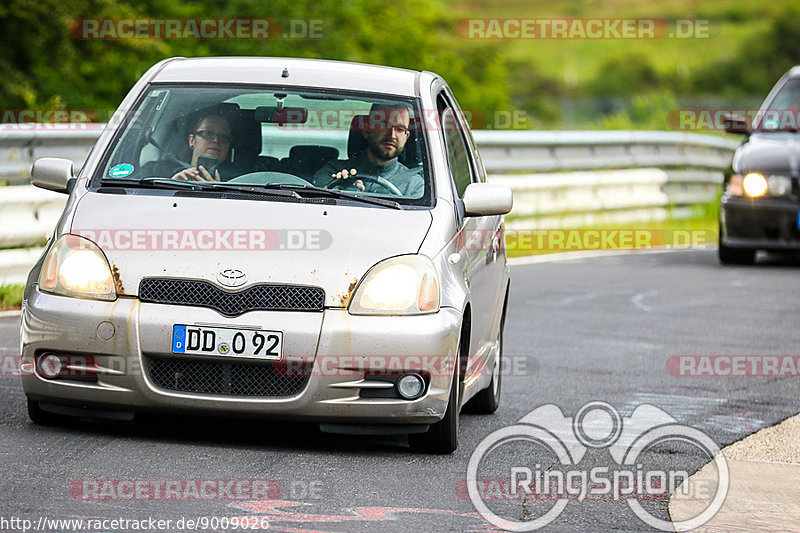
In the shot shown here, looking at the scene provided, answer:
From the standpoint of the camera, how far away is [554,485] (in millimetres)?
6195

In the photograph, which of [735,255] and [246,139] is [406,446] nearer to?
[246,139]

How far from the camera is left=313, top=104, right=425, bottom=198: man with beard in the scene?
7.09 m

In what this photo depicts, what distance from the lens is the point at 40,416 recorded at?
679 cm

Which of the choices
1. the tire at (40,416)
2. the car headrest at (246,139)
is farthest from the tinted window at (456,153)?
the tire at (40,416)

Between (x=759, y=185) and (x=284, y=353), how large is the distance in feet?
33.9

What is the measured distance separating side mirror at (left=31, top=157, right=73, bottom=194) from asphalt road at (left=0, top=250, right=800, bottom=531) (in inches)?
40.0

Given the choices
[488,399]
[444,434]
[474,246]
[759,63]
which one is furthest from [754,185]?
[759,63]

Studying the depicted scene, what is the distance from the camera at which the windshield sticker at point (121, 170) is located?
23.2 ft

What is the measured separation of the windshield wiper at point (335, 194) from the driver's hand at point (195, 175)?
29 cm

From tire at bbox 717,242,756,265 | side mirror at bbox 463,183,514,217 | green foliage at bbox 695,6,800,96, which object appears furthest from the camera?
green foliage at bbox 695,6,800,96

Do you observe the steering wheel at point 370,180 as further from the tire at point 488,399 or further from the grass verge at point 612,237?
the grass verge at point 612,237

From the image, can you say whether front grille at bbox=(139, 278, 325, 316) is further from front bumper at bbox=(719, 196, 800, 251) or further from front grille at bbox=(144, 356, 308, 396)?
front bumper at bbox=(719, 196, 800, 251)

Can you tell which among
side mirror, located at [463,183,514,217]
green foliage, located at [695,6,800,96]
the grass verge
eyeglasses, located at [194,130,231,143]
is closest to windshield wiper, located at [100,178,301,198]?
eyeglasses, located at [194,130,231,143]

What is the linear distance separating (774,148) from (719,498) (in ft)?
33.7
